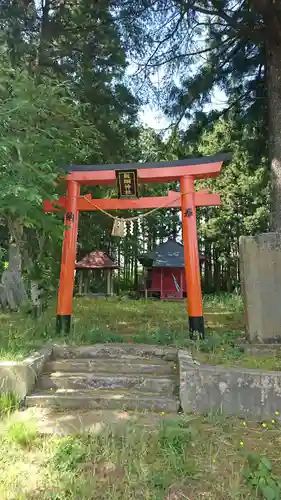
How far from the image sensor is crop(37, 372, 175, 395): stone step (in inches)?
162

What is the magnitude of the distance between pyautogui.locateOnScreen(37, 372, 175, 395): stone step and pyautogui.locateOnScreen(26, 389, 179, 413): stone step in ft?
0.66

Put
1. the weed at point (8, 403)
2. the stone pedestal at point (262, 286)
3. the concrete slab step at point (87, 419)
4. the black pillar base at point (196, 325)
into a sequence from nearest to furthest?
the concrete slab step at point (87, 419), the weed at point (8, 403), the stone pedestal at point (262, 286), the black pillar base at point (196, 325)

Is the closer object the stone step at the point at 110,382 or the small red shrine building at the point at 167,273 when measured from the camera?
the stone step at the point at 110,382

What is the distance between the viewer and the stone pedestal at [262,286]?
5.10 m

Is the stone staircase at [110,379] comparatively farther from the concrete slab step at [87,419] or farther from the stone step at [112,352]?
the concrete slab step at [87,419]

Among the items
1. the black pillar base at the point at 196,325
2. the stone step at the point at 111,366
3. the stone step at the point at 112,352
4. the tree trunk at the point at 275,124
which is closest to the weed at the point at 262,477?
the stone step at the point at 111,366

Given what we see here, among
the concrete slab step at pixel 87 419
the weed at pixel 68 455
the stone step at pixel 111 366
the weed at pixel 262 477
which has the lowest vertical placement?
the weed at pixel 262 477

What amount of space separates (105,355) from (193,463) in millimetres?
2055

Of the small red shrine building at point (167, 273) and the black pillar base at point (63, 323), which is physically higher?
the small red shrine building at point (167, 273)

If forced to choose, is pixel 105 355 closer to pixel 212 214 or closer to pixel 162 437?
pixel 162 437

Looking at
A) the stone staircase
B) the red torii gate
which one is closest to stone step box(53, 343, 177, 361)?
the stone staircase

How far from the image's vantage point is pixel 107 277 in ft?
51.4

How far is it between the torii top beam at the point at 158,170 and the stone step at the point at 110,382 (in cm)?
287

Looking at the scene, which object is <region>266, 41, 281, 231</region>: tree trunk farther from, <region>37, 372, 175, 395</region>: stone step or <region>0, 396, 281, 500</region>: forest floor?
<region>0, 396, 281, 500</region>: forest floor
